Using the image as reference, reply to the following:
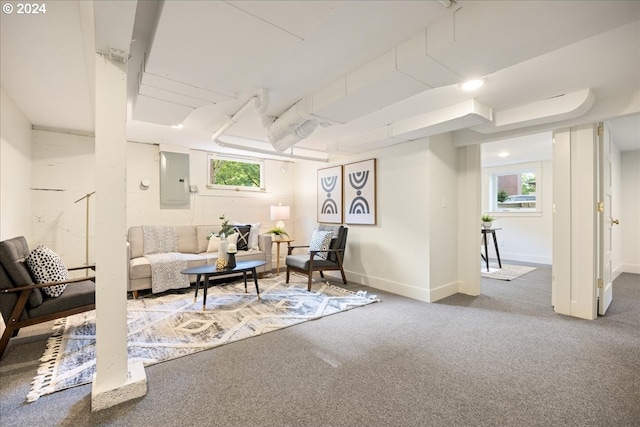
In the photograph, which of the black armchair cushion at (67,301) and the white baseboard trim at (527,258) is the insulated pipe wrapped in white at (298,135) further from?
the white baseboard trim at (527,258)

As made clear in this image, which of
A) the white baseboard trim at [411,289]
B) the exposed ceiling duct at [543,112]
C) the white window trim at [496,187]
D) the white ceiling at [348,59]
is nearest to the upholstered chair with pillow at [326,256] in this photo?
the white baseboard trim at [411,289]

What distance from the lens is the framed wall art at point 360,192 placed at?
13.4ft

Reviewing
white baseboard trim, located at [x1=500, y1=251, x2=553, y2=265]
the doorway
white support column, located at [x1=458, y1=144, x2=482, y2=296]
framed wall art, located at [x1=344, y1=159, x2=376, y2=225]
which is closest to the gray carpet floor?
white support column, located at [x1=458, y1=144, x2=482, y2=296]

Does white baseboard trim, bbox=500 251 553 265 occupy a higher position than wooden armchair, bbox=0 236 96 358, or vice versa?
wooden armchair, bbox=0 236 96 358

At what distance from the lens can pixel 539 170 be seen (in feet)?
19.5

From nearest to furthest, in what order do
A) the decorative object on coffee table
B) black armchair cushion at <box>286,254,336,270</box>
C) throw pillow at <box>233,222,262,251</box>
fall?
the decorative object on coffee table, black armchair cushion at <box>286,254,336,270</box>, throw pillow at <box>233,222,262,251</box>

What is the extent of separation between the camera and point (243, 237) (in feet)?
15.0

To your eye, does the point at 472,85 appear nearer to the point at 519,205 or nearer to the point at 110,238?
the point at 110,238

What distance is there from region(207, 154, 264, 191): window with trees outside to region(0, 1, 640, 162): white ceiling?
195 centimetres

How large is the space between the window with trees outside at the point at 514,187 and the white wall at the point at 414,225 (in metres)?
3.66

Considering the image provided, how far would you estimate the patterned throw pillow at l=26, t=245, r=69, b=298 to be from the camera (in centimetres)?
220

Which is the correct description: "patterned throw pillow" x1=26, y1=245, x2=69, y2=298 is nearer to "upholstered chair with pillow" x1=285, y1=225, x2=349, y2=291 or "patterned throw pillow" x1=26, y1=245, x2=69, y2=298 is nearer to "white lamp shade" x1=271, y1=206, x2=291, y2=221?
"upholstered chair with pillow" x1=285, y1=225, x2=349, y2=291

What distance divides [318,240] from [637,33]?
360 cm

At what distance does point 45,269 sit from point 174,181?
251 cm
